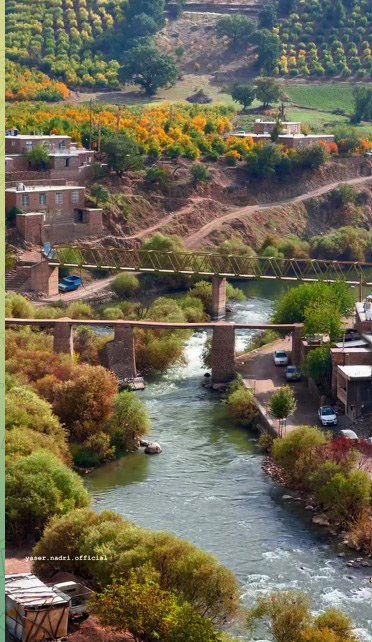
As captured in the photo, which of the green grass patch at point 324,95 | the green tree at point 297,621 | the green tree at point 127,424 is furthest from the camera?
the green grass patch at point 324,95

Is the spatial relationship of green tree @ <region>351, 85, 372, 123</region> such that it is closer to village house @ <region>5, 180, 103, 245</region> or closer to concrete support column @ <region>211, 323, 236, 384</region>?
village house @ <region>5, 180, 103, 245</region>

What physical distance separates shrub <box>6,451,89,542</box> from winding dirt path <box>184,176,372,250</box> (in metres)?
31.7

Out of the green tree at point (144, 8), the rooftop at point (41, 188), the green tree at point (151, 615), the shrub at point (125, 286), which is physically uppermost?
the green tree at point (144, 8)

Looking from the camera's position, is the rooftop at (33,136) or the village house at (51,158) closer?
the village house at (51,158)

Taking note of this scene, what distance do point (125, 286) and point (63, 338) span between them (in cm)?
1260

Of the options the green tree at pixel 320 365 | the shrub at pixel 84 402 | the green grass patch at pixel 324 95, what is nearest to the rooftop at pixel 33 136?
the green tree at pixel 320 365

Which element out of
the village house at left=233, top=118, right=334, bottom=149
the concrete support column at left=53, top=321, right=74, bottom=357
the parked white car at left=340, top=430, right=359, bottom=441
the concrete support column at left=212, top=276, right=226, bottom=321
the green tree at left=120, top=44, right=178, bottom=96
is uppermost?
the green tree at left=120, top=44, right=178, bottom=96

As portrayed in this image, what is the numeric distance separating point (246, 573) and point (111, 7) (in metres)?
71.5

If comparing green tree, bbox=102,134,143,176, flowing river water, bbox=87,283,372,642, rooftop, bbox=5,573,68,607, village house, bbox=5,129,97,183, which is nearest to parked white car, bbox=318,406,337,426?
flowing river water, bbox=87,283,372,642

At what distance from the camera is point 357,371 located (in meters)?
36.1

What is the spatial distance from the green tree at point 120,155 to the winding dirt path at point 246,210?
11.6 ft

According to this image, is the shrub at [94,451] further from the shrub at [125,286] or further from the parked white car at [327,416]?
the shrub at [125,286]

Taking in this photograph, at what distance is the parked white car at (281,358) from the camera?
40.8 meters

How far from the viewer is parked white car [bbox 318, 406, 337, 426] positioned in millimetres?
35125
